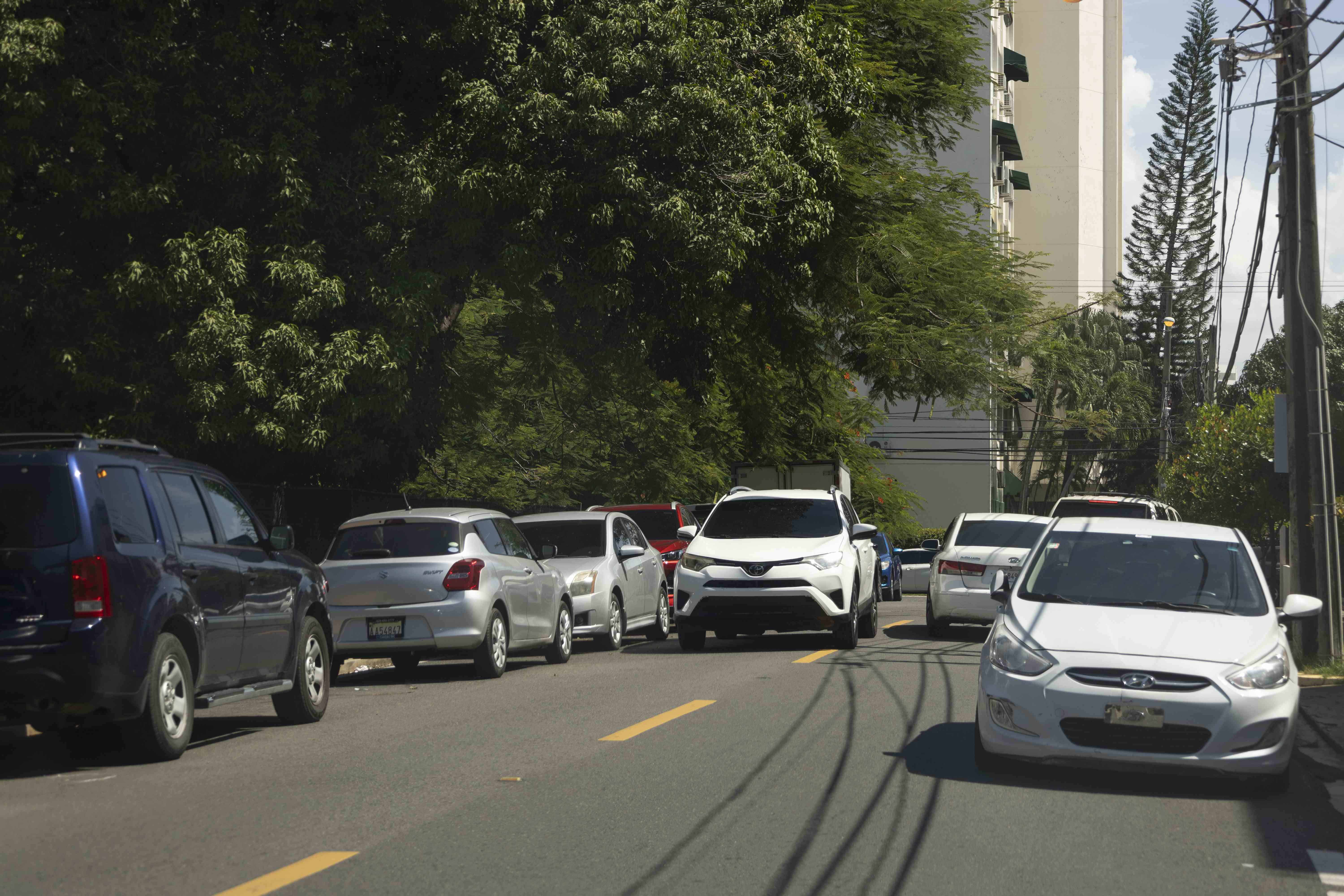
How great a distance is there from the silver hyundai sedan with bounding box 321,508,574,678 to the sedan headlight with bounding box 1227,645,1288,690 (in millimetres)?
7724

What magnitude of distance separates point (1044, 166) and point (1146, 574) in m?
87.4

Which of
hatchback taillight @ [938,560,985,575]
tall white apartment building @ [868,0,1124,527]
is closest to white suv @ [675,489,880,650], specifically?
hatchback taillight @ [938,560,985,575]

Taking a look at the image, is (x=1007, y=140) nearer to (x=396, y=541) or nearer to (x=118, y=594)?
(x=396, y=541)

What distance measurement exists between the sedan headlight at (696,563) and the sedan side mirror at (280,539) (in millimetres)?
6184

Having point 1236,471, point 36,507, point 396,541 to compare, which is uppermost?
point 36,507

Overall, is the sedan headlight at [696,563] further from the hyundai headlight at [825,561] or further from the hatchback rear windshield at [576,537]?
the hatchback rear windshield at [576,537]

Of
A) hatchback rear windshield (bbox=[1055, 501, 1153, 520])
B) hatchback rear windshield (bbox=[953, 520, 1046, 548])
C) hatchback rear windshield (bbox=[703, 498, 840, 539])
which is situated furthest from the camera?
hatchback rear windshield (bbox=[1055, 501, 1153, 520])

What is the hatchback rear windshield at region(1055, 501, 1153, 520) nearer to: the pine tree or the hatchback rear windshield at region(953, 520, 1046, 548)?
the hatchback rear windshield at region(953, 520, 1046, 548)

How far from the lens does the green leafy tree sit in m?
48.5

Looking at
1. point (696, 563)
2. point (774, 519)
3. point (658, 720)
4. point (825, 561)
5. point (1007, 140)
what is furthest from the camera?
point (1007, 140)

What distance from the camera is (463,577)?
14125 mm

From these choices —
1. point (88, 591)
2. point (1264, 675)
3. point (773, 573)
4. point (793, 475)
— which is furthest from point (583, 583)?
point (793, 475)

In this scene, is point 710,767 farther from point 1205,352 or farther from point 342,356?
point 1205,352

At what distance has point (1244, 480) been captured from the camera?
161ft
